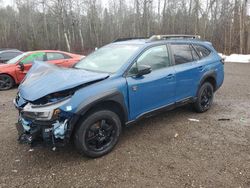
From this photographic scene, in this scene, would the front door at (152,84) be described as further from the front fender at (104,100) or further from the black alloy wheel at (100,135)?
the black alloy wheel at (100,135)

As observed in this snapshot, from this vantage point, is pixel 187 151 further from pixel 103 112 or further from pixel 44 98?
pixel 44 98

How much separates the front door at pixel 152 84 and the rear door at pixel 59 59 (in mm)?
5439

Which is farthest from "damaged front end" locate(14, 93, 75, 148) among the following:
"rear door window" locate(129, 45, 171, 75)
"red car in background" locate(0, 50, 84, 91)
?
"red car in background" locate(0, 50, 84, 91)

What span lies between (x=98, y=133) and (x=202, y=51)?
10.5 feet

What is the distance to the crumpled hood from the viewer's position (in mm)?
3160

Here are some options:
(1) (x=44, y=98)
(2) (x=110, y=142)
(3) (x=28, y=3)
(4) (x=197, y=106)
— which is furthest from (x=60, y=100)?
(3) (x=28, y=3)

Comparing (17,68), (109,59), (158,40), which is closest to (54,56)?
(17,68)

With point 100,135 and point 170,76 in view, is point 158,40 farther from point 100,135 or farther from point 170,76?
point 100,135

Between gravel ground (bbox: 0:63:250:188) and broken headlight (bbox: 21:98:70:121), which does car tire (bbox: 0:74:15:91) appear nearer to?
gravel ground (bbox: 0:63:250:188)

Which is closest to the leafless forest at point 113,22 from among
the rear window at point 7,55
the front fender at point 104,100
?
the rear window at point 7,55

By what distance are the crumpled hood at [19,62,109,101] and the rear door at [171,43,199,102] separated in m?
1.64

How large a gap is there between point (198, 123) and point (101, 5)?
41192 mm

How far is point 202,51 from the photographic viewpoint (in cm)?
531

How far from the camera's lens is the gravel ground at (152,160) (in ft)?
9.77
